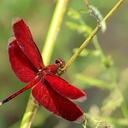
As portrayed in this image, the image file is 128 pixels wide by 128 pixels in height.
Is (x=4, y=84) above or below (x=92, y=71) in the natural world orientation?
above

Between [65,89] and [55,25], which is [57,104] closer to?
[65,89]

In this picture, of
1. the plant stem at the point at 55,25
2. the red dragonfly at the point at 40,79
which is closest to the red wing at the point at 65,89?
the red dragonfly at the point at 40,79

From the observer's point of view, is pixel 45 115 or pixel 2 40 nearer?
pixel 45 115

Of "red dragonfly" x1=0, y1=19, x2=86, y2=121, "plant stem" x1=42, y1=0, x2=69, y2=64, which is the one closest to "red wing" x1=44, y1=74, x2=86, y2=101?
"red dragonfly" x1=0, y1=19, x2=86, y2=121

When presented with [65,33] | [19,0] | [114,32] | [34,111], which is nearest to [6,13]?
[19,0]

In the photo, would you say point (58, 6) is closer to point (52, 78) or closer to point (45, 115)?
point (52, 78)

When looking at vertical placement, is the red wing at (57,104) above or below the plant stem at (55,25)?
below

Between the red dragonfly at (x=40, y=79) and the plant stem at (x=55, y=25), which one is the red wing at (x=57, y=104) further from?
the plant stem at (x=55, y=25)

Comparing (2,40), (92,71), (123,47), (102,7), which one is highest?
(2,40)
